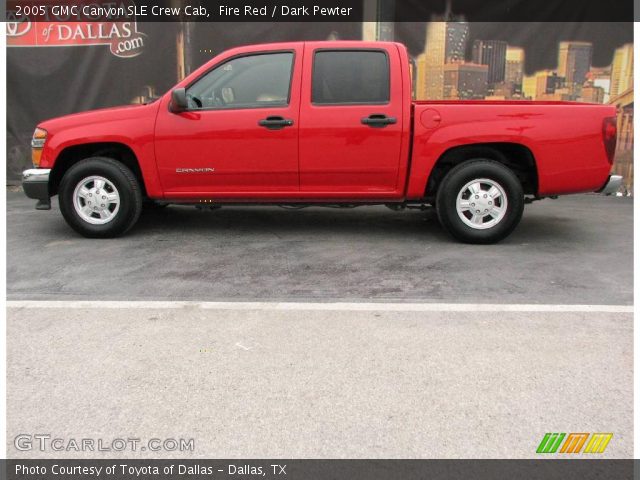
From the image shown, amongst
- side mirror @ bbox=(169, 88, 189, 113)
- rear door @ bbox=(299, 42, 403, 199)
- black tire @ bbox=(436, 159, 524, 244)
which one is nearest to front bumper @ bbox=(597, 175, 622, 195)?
black tire @ bbox=(436, 159, 524, 244)

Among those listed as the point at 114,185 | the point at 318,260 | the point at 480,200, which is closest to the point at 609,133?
the point at 480,200

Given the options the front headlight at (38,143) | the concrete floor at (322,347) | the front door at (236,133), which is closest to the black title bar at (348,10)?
the front door at (236,133)

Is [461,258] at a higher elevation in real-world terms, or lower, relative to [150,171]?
lower

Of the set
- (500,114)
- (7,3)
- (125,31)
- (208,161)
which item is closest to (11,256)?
(208,161)

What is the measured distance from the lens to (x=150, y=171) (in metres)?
6.22

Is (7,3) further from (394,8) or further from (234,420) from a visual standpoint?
(234,420)

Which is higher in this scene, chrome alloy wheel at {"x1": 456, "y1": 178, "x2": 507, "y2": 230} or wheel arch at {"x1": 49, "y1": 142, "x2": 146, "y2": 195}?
wheel arch at {"x1": 49, "y1": 142, "x2": 146, "y2": 195}

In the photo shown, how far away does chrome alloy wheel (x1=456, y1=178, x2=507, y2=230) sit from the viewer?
6000 mm

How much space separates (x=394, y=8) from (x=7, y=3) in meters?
6.32

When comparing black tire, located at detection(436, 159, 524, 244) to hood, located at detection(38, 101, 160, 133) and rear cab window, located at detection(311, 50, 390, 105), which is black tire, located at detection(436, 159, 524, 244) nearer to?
rear cab window, located at detection(311, 50, 390, 105)

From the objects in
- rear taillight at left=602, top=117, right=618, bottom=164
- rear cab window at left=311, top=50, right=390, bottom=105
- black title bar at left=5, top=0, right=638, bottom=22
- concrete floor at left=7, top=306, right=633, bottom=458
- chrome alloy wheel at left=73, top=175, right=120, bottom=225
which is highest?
black title bar at left=5, top=0, right=638, bottom=22

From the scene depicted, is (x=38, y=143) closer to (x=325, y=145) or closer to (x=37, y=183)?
(x=37, y=183)

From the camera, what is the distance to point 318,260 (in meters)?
5.60
